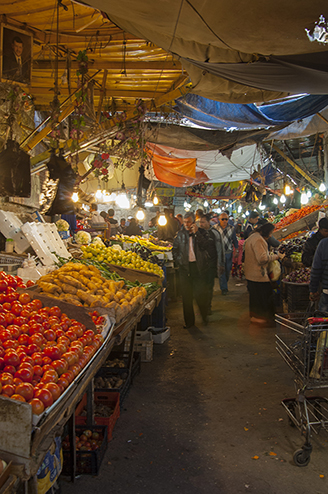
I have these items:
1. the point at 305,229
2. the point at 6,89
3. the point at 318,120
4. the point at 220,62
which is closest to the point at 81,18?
the point at 220,62

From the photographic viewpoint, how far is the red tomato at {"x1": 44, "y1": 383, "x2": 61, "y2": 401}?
7.22 ft

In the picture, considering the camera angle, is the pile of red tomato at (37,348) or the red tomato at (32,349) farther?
the red tomato at (32,349)

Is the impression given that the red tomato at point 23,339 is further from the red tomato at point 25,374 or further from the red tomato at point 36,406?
the red tomato at point 36,406

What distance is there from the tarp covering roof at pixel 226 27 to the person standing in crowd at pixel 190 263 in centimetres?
406

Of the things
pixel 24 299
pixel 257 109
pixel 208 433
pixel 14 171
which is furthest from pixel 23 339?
pixel 257 109

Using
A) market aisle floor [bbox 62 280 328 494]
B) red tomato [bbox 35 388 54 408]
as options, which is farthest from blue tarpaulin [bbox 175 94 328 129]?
red tomato [bbox 35 388 54 408]

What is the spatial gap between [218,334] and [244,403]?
9.15ft

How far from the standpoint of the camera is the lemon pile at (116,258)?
734cm

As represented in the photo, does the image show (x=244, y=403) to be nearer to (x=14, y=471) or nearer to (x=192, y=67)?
(x=14, y=471)

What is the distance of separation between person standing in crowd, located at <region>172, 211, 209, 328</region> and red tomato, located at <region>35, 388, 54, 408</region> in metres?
5.51

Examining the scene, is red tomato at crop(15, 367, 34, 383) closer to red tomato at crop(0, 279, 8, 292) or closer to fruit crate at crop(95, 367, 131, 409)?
red tomato at crop(0, 279, 8, 292)

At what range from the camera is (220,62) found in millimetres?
3797

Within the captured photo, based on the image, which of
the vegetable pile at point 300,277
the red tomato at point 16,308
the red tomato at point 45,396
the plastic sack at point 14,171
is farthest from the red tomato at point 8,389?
the vegetable pile at point 300,277

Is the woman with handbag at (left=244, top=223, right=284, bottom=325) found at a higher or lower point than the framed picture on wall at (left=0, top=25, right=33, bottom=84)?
lower
